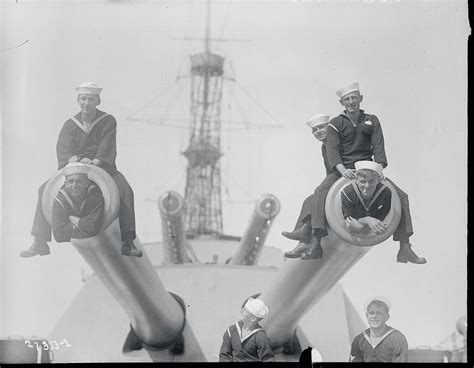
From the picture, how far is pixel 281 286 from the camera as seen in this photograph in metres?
3.75

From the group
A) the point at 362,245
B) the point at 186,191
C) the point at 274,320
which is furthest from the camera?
the point at 186,191

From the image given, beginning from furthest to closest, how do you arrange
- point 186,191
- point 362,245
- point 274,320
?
point 186,191 < point 274,320 < point 362,245

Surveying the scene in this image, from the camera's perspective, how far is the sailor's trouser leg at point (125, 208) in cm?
378

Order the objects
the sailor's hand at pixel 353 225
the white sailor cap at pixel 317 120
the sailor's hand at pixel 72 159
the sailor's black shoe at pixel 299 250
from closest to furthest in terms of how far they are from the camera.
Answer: the sailor's hand at pixel 353 225 < the sailor's black shoe at pixel 299 250 < the sailor's hand at pixel 72 159 < the white sailor cap at pixel 317 120

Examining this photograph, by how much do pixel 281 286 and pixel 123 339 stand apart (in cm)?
71

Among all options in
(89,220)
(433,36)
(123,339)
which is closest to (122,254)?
(89,220)

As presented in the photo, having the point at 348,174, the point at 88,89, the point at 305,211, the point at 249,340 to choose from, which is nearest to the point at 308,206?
the point at 305,211

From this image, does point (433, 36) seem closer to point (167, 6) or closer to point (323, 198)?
point (323, 198)

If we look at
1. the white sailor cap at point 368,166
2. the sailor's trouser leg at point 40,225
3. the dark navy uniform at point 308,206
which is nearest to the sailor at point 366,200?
the white sailor cap at point 368,166

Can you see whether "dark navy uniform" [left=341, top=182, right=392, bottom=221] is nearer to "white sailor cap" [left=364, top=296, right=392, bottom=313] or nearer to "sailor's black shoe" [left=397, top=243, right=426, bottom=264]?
"sailor's black shoe" [left=397, top=243, right=426, bottom=264]

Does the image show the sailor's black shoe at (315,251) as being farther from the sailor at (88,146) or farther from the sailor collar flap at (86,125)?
the sailor collar flap at (86,125)

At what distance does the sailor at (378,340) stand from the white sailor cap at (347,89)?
0.84m

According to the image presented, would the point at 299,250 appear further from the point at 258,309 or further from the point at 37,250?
the point at 37,250

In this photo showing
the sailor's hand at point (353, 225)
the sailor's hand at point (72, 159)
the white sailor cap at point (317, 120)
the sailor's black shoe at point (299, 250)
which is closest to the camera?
the sailor's hand at point (353, 225)
